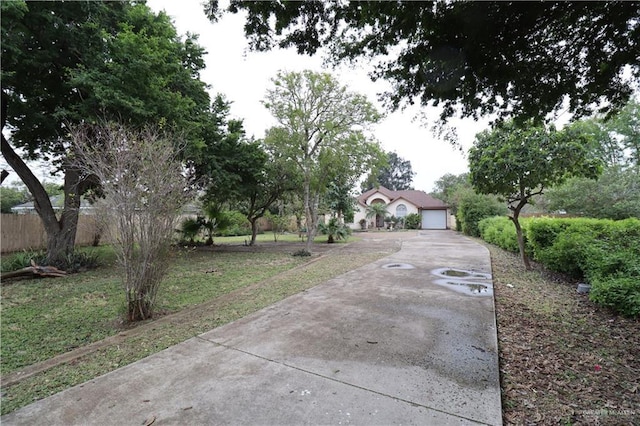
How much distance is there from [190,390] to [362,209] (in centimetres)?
3136

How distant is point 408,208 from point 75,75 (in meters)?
30.1

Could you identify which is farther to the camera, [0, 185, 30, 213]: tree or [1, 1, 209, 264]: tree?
[0, 185, 30, 213]: tree

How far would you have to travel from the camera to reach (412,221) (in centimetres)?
3059

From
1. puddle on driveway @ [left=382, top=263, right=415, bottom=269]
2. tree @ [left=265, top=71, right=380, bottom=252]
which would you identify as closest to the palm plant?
tree @ [left=265, top=71, right=380, bottom=252]

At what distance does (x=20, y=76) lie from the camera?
→ 23.5ft

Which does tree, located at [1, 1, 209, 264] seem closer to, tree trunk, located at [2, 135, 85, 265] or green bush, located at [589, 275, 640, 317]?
tree trunk, located at [2, 135, 85, 265]

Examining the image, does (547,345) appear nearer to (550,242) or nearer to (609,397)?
(609,397)

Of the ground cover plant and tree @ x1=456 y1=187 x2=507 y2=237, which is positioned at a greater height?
tree @ x1=456 y1=187 x2=507 y2=237

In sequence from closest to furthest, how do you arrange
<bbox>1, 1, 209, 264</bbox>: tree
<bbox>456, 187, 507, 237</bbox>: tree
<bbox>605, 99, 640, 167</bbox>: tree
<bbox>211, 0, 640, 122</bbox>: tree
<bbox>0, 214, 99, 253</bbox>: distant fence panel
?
1. <bbox>211, 0, 640, 122</bbox>: tree
2. <bbox>1, 1, 209, 264</bbox>: tree
3. <bbox>0, 214, 99, 253</bbox>: distant fence panel
4. <bbox>456, 187, 507, 237</bbox>: tree
5. <bbox>605, 99, 640, 167</bbox>: tree

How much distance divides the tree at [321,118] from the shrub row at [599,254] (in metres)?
6.12

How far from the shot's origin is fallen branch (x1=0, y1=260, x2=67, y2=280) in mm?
7027

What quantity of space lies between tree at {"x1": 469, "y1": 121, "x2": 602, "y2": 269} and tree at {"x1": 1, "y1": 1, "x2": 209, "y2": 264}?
8096 mm

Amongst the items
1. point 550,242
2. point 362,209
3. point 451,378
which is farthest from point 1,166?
point 362,209

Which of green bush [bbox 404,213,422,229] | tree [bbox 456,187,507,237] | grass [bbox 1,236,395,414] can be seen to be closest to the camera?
grass [bbox 1,236,395,414]
